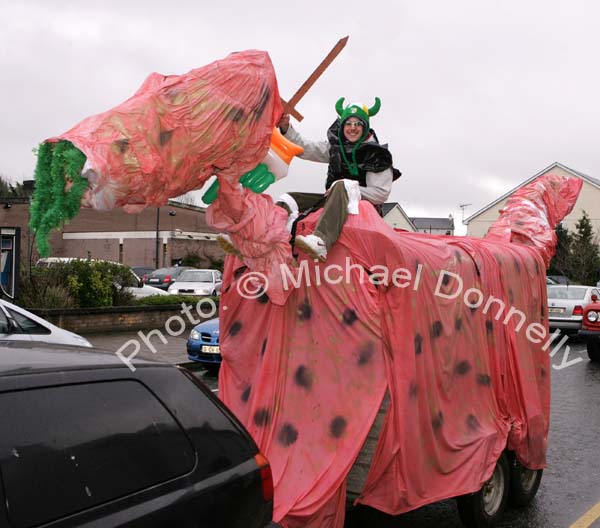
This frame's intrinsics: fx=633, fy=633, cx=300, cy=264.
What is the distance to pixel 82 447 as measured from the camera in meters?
1.98

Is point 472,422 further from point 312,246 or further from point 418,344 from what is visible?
point 312,246

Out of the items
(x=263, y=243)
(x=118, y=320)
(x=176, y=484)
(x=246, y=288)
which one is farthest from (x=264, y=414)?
(x=118, y=320)

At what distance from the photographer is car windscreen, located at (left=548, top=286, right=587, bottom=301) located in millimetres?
16016

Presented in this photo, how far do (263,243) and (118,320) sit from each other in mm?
12323

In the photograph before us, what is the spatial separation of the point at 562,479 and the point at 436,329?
2864mm

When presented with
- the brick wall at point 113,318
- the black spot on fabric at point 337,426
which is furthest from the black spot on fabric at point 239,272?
the brick wall at point 113,318

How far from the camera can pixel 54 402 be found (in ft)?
6.55

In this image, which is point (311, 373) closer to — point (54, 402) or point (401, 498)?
point (401, 498)

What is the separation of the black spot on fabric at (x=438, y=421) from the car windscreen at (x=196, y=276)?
18.1 meters

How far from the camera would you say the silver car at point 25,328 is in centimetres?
670

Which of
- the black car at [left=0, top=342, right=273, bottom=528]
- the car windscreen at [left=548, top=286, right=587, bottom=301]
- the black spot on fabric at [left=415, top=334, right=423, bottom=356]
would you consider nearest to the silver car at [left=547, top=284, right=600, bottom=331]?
the car windscreen at [left=548, top=286, right=587, bottom=301]

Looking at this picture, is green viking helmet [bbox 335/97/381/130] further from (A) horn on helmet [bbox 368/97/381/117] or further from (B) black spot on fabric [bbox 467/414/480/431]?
(B) black spot on fabric [bbox 467/414/480/431]

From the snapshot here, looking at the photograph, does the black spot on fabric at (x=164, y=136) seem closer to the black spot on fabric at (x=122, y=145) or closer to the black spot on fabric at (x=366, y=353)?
the black spot on fabric at (x=122, y=145)

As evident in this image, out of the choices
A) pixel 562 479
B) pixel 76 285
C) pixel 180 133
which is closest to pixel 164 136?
pixel 180 133
